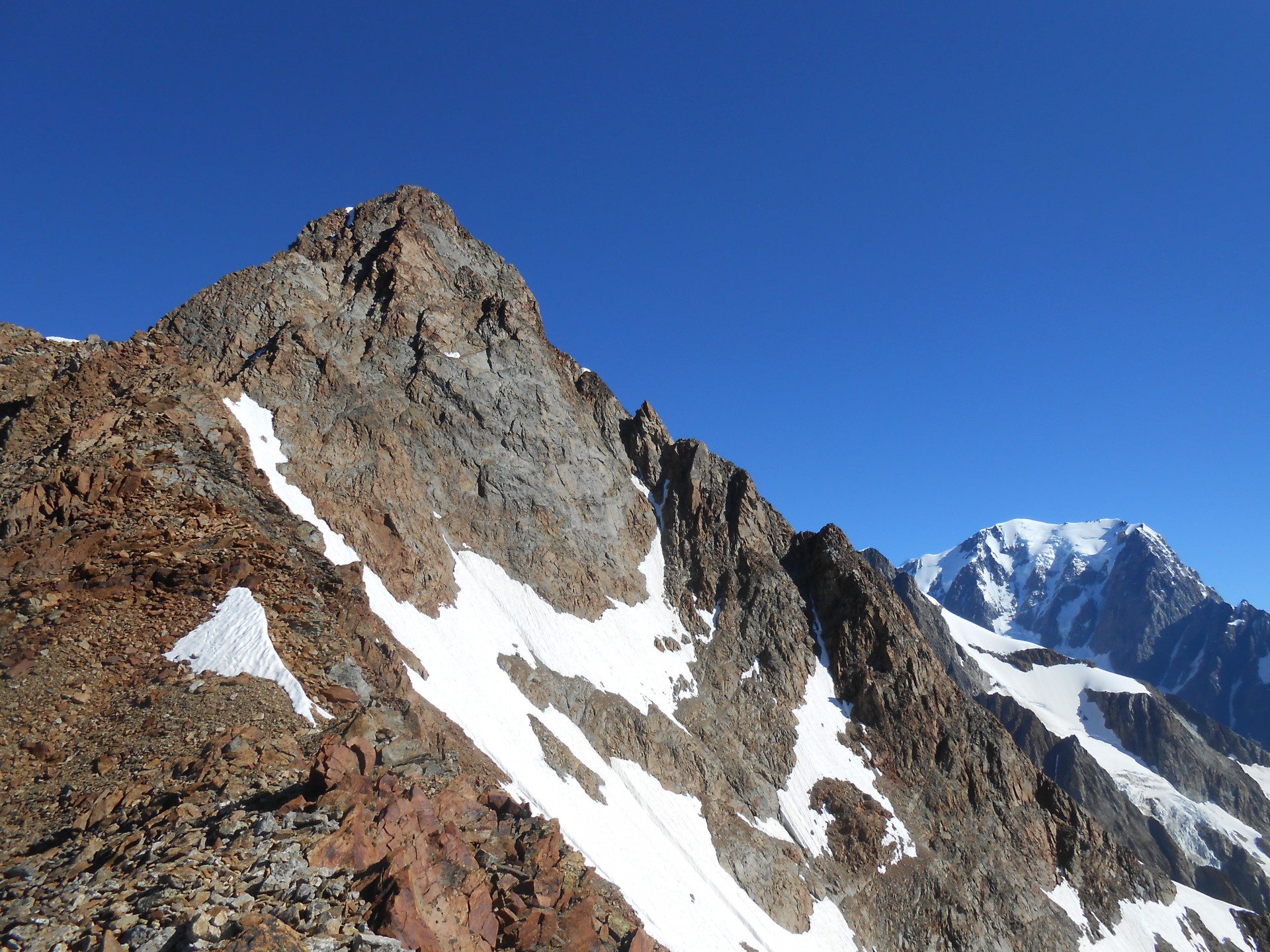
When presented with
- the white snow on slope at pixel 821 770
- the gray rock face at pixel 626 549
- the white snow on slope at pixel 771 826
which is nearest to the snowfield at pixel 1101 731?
the gray rock face at pixel 626 549

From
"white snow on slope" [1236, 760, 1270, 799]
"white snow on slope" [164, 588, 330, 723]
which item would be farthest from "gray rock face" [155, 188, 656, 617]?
"white snow on slope" [1236, 760, 1270, 799]

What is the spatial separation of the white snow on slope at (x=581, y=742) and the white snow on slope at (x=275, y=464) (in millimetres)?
123

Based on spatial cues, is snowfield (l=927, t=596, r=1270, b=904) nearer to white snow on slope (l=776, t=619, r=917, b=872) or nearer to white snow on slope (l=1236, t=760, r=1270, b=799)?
A: white snow on slope (l=1236, t=760, r=1270, b=799)

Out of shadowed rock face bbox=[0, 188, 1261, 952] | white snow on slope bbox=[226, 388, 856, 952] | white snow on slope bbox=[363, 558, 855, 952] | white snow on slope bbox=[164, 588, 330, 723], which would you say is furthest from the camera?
white snow on slope bbox=[226, 388, 856, 952]

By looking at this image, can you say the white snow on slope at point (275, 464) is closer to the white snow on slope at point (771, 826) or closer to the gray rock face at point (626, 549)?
the gray rock face at point (626, 549)

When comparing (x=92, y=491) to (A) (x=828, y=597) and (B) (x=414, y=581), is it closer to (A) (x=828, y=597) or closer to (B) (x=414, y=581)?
(B) (x=414, y=581)

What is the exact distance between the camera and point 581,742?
4212 centimetres

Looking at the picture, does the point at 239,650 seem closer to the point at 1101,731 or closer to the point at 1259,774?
the point at 1101,731

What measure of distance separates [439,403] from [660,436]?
2630 centimetres

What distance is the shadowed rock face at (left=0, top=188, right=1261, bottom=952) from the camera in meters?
32.0

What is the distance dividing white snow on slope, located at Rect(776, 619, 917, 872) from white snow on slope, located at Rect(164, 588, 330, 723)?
43.0m

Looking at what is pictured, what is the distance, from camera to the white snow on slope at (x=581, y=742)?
33.3 meters

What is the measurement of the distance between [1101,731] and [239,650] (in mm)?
192643

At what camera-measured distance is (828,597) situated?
210 feet
